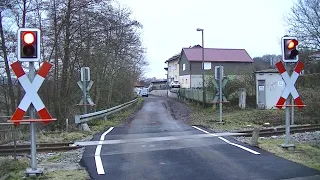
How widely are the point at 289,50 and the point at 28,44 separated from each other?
6.54m

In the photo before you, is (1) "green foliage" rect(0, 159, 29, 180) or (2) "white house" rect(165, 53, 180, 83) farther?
(2) "white house" rect(165, 53, 180, 83)

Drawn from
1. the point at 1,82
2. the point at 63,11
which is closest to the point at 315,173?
the point at 63,11

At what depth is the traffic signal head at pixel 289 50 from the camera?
402 inches

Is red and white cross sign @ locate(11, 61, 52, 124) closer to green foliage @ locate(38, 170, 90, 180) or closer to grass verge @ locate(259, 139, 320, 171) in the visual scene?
green foliage @ locate(38, 170, 90, 180)

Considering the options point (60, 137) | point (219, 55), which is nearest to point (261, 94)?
point (60, 137)

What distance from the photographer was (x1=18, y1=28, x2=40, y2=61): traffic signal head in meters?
→ 7.44

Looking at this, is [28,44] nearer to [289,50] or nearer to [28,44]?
[28,44]

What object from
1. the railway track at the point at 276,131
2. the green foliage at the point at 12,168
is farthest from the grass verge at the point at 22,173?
the railway track at the point at 276,131

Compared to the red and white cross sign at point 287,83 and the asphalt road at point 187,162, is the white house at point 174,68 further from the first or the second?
the red and white cross sign at point 287,83

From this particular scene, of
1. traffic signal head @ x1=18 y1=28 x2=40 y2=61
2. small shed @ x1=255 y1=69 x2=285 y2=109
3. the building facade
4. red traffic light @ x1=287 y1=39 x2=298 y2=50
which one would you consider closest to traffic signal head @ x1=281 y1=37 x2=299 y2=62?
red traffic light @ x1=287 y1=39 x2=298 y2=50

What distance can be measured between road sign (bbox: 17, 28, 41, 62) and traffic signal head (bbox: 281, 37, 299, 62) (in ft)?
20.5

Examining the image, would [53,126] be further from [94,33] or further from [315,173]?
[315,173]

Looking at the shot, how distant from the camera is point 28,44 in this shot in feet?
24.6

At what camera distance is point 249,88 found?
107ft
